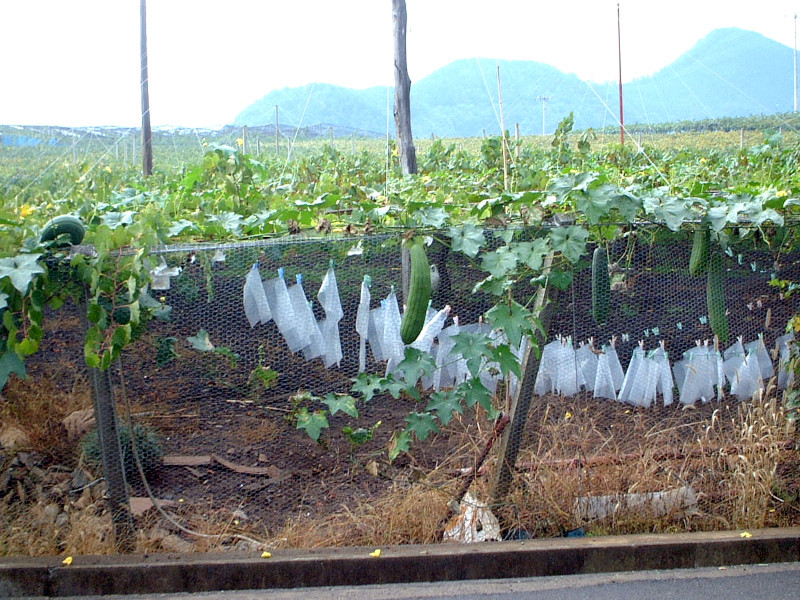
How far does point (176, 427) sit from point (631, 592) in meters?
2.59

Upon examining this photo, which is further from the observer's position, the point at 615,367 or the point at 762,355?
the point at 615,367

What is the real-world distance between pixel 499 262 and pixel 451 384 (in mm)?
1146

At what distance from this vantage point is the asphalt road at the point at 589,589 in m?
3.46

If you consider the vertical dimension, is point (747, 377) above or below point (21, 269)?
below

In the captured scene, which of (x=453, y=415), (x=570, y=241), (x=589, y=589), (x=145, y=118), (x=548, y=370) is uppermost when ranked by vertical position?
(x=145, y=118)

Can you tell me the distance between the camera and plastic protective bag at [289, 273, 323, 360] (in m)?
4.28

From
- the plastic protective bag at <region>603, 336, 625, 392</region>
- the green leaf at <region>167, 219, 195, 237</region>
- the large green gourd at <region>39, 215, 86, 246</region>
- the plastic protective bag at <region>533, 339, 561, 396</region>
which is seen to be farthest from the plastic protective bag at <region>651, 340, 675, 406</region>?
the large green gourd at <region>39, 215, 86, 246</region>

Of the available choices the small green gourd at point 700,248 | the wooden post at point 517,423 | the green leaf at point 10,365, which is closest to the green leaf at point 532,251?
the wooden post at point 517,423

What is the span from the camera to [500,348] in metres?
3.63

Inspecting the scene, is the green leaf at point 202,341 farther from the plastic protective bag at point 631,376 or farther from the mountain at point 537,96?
the mountain at point 537,96

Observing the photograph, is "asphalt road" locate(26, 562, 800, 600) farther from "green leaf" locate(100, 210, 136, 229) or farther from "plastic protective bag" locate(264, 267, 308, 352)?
"green leaf" locate(100, 210, 136, 229)

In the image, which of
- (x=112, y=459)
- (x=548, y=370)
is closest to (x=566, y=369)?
(x=548, y=370)

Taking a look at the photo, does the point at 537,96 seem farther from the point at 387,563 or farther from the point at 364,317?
the point at 387,563

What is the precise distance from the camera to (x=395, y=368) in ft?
13.1
